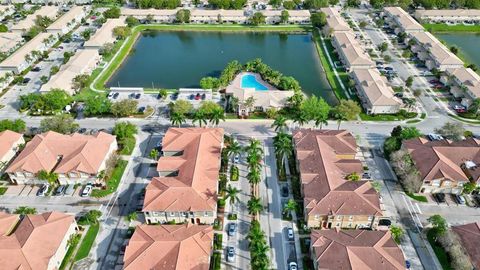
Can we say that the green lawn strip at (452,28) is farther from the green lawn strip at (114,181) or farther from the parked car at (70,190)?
the parked car at (70,190)

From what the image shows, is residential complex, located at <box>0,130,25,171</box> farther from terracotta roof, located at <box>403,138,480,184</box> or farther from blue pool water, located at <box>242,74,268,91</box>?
terracotta roof, located at <box>403,138,480,184</box>

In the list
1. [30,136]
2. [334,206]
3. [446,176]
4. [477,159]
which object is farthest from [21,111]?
[477,159]

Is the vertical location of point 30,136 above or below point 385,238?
below

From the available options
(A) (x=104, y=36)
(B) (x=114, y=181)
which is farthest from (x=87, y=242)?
(A) (x=104, y=36)

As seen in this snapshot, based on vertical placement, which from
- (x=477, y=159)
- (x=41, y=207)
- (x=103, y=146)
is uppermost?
(x=477, y=159)

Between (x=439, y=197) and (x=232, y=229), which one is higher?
(x=439, y=197)

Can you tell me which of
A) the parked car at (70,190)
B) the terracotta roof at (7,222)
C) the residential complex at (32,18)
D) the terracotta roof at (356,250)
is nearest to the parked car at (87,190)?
the parked car at (70,190)

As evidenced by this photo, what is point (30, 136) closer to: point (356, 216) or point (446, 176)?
point (356, 216)

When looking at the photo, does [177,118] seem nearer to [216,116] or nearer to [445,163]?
[216,116]
